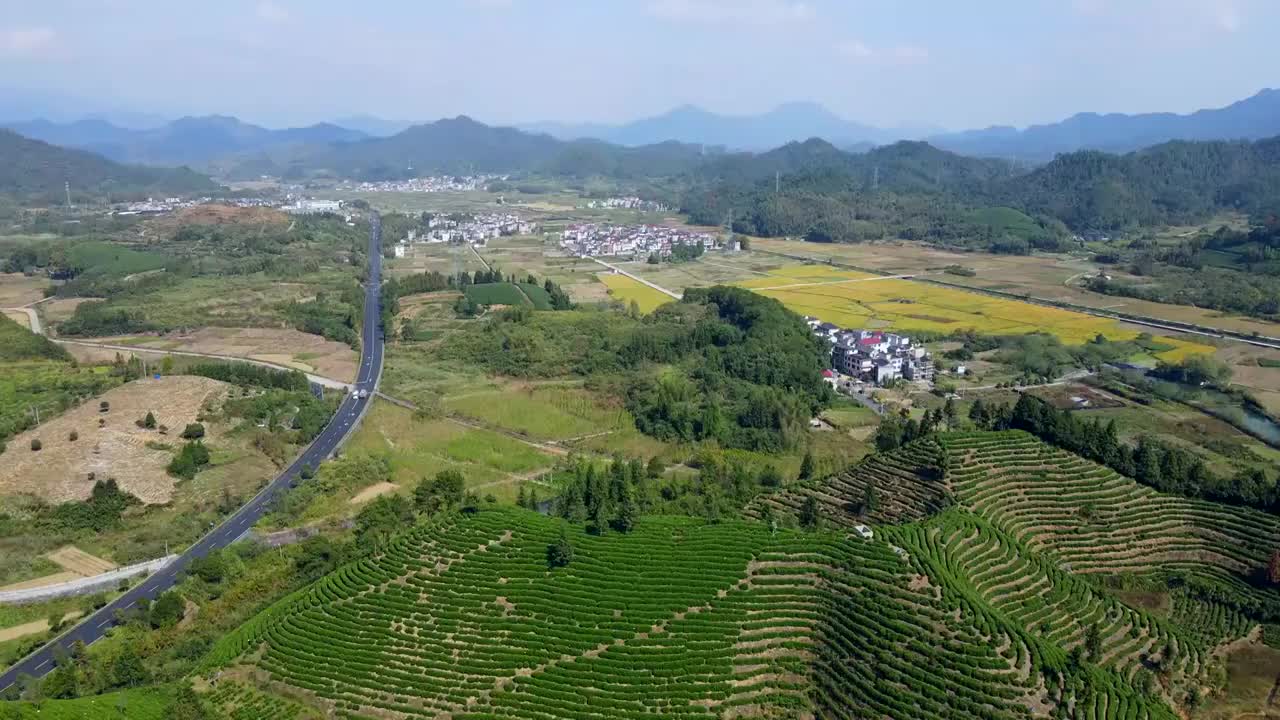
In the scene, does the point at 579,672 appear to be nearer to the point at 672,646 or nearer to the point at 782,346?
the point at 672,646

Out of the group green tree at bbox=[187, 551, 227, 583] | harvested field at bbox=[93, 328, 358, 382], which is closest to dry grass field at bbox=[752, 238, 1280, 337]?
harvested field at bbox=[93, 328, 358, 382]

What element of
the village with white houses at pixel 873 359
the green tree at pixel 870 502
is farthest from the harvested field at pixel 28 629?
the village with white houses at pixel 873 359

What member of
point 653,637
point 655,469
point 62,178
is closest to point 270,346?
point 655,469

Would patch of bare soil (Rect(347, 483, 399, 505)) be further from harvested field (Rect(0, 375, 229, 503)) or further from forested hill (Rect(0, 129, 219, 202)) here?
forested hill (Rect(0, 129, 219, 202))

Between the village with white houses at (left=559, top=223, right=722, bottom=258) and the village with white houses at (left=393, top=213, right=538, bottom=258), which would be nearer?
the village with white houses at (left=559, top=223, right=722, bottom=258)

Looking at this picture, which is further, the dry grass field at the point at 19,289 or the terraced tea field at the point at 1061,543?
the dry grass field at the point at 19,289

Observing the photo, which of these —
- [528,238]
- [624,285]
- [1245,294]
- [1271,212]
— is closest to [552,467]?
[624,285]

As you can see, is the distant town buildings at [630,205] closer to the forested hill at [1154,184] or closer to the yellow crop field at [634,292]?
the forested hill at [1154,184]
